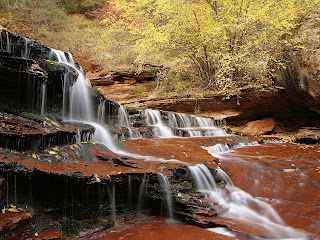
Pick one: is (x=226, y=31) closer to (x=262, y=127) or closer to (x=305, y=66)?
(x=305, y=66)

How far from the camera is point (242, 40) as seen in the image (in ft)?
35.9

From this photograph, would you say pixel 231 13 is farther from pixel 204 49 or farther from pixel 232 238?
pixel 232 238

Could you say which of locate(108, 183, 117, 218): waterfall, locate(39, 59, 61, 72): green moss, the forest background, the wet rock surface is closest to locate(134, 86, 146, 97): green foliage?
the forest background

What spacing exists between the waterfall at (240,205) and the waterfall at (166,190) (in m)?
0.68

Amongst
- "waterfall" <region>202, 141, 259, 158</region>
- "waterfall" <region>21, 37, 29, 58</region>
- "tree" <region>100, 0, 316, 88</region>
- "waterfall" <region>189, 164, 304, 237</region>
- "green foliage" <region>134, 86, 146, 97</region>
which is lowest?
"waterfall" <region>189, 164, 304, 237</region>

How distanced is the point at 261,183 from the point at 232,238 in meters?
2.02

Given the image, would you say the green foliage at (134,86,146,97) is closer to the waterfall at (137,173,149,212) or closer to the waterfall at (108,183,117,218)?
the waterfall at (137,173,149,212)

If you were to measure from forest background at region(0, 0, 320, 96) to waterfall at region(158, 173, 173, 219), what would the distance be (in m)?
6.36

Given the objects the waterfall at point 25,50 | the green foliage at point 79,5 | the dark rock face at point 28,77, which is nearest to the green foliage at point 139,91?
the dark rock face at point 28,77

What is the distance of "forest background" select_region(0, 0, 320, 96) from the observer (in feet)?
30.5

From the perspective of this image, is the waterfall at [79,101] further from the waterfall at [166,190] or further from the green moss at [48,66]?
the waterfall at [166,190]

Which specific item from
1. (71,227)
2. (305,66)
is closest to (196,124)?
(305,66)

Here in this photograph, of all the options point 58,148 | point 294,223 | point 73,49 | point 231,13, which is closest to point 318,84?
point 231,13

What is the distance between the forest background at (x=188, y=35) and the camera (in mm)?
9289
